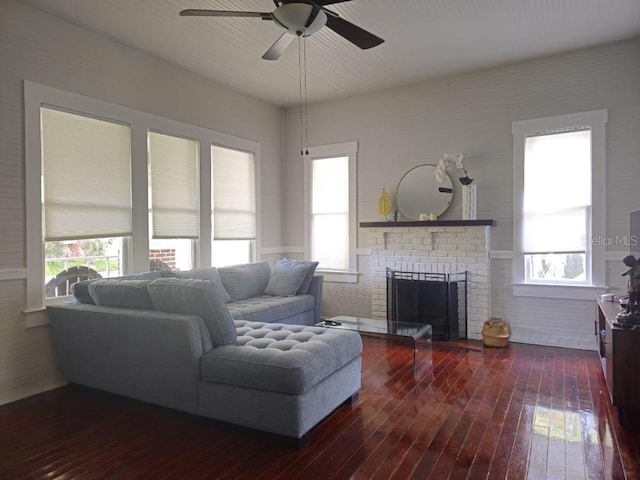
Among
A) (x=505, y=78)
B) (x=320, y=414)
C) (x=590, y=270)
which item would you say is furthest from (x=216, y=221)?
(x=590, y=270)

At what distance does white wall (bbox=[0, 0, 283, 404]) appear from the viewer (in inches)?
132

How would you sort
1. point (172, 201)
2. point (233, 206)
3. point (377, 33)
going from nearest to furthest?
point (377, 33) → point (172, 201) → point (233, 206)

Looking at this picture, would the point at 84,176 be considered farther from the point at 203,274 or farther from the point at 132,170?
the point at 203,274

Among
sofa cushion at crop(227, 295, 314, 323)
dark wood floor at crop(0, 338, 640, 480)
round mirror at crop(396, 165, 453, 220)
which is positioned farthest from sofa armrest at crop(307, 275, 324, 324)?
dark wood floor at crop(0, 338, 640, 480)

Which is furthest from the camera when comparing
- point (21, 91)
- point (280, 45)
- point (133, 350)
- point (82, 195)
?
point (82, 195)

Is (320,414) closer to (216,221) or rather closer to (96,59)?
(216,221)

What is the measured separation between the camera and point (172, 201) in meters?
4.79

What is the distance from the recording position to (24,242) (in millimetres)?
3459

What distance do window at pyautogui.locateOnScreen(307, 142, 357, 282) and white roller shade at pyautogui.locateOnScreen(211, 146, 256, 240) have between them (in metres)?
0.88

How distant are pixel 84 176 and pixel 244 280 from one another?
6.47ft

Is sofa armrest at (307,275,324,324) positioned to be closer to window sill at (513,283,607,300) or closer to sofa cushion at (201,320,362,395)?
sofa cushion at (201,320,362,395)

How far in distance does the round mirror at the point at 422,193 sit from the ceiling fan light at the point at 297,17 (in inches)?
A: 116

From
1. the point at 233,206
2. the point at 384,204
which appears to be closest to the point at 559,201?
the point at 384,204

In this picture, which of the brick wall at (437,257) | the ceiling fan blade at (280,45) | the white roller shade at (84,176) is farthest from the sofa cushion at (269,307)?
the ceiling fan blade at (280,45)
